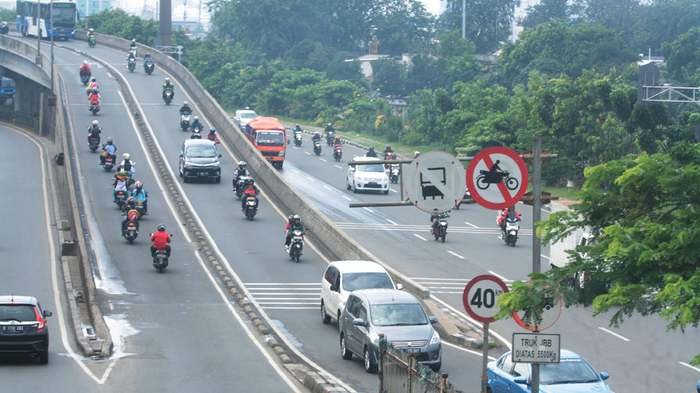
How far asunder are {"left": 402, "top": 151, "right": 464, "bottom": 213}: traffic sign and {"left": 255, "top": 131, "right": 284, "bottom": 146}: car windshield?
47.7 meters

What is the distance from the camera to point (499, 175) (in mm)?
16422

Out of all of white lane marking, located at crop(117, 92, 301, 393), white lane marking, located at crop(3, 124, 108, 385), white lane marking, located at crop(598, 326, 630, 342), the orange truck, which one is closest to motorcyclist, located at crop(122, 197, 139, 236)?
white lane marking, located at crop(117, 92, 301, 393)

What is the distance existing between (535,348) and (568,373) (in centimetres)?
662

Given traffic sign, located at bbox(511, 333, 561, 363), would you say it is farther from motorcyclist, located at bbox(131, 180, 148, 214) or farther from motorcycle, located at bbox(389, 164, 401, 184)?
motorcycle, located at bbox(389, 164, 401, 184)

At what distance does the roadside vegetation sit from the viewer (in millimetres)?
15695

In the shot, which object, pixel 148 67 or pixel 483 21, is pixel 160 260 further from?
pixel 483 21

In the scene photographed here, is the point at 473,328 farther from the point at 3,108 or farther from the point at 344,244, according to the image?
the point at 3,108

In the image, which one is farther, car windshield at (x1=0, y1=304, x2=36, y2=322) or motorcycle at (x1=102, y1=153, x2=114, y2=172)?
A: motorcycle at (x1=102, y1=153, x2=114, y2=172)

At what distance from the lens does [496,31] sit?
148m

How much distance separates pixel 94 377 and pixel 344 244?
17.0 meters

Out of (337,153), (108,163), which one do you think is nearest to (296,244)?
(108,163)

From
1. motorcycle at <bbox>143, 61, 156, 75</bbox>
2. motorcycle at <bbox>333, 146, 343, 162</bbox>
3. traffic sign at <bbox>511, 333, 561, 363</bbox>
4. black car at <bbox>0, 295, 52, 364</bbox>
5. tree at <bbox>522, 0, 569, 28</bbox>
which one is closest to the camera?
traffic sign at <bbox>511, 333, 561, 363</bbox>

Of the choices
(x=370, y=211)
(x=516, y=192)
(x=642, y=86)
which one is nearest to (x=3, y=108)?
(x=370, y=211)

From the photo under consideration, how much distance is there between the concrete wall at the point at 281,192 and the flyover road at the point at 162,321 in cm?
433
